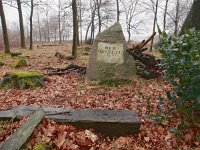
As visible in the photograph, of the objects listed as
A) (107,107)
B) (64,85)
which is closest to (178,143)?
(107,107)

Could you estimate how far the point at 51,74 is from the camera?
989 cm

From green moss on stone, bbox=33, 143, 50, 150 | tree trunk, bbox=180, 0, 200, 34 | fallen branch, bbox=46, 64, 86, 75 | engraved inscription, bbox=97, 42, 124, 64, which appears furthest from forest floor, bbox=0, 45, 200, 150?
tree trunk, bbox=180, 0, 200, 34

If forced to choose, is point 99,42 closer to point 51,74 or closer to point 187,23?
point 51,74

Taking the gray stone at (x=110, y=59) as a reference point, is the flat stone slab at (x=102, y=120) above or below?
below

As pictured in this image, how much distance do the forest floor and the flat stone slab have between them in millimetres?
108

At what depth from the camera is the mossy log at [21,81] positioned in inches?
320

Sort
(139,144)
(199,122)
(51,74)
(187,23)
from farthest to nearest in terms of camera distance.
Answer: (51,74), (187,23), (139,144), (199,122)

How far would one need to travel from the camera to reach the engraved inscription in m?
8.70

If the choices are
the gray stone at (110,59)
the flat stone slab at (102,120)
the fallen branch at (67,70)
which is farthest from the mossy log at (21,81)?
the flat stone slab at (102,120)

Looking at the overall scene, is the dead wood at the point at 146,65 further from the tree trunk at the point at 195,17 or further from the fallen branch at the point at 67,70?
the fallen branch at the point at 67,70

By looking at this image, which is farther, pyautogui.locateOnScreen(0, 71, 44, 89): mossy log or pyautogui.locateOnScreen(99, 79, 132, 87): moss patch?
pyautogui.locateOnScreen(99, 79, 132, 87): moss patch

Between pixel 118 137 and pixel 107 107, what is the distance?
1528mm

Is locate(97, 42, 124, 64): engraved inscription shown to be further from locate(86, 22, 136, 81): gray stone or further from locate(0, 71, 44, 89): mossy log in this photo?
locate(0, 71, 44, 89): mossy log

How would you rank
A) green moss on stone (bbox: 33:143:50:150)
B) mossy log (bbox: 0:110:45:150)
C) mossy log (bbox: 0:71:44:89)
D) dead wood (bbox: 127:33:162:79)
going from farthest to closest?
dead wood (bbox: 127:33:162:79)
mossy log (bbox: 0:71:44:89)
green moss on stone (bbox: 33:143:50:150)
mossy log (bbox: 0:110:45:150)
